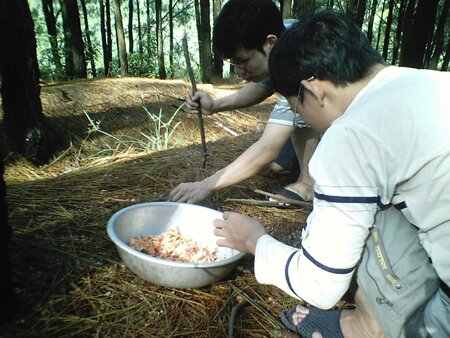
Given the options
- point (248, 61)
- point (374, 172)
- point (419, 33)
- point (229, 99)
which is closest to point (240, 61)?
point (248, 61)

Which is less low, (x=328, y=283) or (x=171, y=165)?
(x=328, y=283)

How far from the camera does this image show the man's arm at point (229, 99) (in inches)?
88.8

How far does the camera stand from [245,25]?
1731mm

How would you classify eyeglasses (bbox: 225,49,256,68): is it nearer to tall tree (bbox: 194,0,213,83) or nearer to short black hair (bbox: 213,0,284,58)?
short black hair (bbox: 213,0,284,58)

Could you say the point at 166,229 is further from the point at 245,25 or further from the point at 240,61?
the point at 245,25

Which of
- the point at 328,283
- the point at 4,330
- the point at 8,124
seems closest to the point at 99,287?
the point at 4,330

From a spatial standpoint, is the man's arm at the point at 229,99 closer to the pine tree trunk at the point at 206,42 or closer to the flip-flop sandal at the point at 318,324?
the flip-flop sandal at the point at 318,324

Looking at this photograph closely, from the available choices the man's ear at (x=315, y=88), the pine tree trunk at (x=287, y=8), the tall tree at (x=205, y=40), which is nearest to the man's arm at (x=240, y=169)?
the man's ear at (x=315, y=88)

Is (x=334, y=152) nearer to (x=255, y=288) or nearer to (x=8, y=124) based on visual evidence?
(x=255, y=288)

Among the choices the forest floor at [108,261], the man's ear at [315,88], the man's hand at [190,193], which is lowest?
the forest floor at [108,261]

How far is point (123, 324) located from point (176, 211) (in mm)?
614

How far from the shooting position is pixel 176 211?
1.70 metres

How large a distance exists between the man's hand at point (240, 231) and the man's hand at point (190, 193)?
0.45 meters

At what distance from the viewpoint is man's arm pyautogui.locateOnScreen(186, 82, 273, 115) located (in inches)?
88.8
